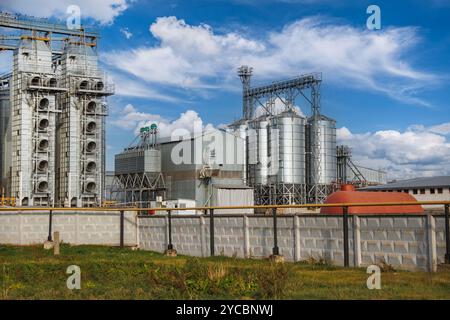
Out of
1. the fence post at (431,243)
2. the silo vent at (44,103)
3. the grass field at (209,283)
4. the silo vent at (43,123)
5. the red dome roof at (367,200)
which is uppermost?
the silo vent at (44,103)

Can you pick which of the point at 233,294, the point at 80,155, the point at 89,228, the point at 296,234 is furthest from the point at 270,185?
the point at 233,294

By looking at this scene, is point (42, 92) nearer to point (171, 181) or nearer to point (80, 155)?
point (80, 155)

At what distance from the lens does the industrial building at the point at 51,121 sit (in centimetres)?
5378

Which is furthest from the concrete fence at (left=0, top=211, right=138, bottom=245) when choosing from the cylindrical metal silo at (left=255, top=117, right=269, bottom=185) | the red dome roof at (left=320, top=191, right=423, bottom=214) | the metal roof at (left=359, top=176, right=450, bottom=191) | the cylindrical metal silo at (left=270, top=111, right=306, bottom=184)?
the cylindrical metal silo at (left=270, top=111, right=306, bottom=184)

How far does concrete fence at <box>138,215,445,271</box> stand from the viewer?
1783 cm

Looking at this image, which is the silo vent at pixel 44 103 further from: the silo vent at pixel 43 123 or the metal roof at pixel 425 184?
the metal roof at pixel 425 184

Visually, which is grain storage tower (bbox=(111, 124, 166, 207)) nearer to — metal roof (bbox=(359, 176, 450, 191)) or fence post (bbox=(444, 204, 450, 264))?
metal roof (bbox=(359, 176, 450, 191))

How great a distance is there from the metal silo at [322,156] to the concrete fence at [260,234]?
37.4 metres

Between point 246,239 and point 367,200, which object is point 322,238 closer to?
point 246,239

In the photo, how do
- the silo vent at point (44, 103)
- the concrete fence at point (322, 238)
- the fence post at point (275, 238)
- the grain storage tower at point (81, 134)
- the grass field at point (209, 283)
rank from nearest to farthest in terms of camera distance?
the grass field at point (209, 283), the concrete fence at point (322, 238), the fence post at point (275, 238), the silo vent at point (44, 103), the grain storage tower at point (81, 134)

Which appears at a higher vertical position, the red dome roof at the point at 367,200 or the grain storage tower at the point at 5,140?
the grain storage tower at the point at 5,140

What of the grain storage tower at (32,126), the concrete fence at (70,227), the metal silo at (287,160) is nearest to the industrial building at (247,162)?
the metal silo at (287,160)

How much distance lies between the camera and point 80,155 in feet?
184

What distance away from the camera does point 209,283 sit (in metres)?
13.1
